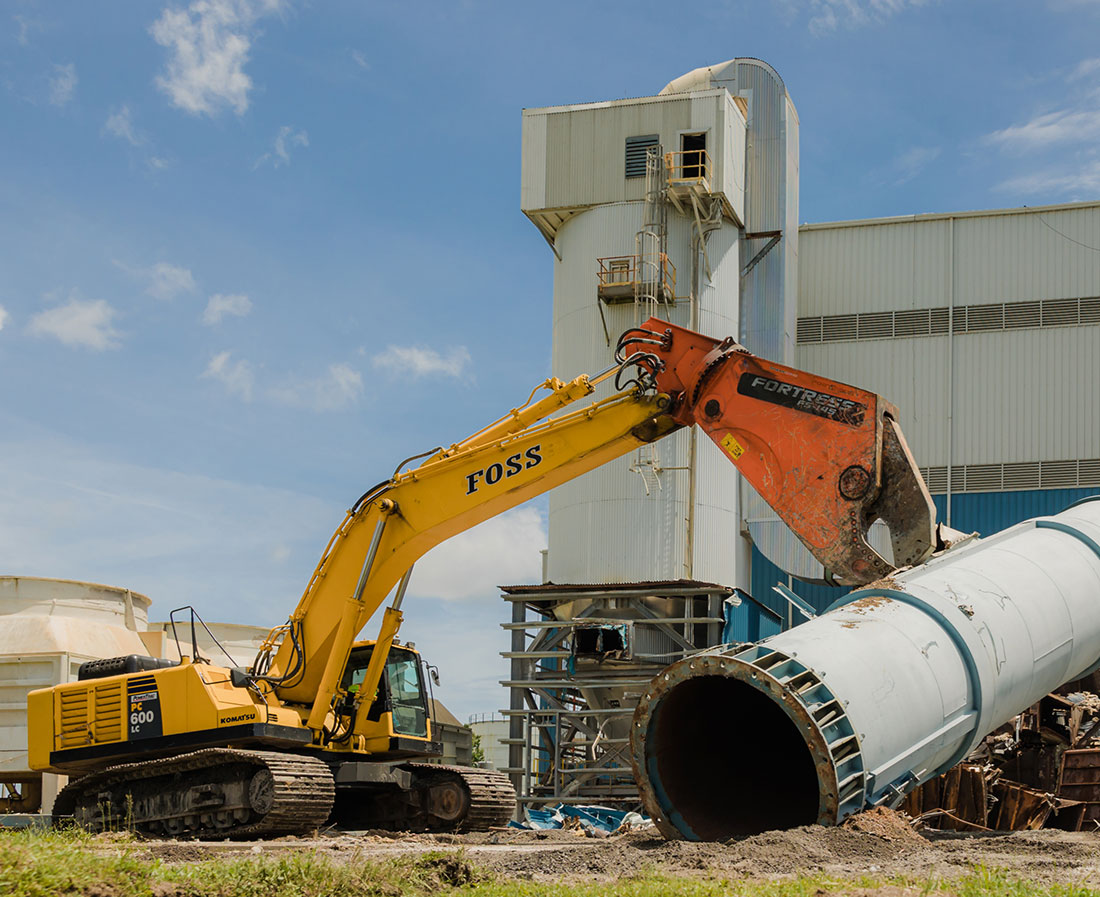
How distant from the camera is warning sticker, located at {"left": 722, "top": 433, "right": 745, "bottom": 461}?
14477 mm

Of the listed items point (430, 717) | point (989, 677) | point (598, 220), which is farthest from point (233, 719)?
point (598, 220)

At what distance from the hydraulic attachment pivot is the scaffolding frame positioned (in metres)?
14.9

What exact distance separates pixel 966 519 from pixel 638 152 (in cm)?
1309

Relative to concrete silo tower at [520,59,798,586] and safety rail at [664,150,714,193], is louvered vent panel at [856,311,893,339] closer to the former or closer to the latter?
concrete silo tower at [520,59,798,586]

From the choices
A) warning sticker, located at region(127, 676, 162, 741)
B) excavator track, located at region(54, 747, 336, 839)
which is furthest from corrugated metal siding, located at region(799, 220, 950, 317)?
warning sticker, located at region(127, 676, 162, 741)

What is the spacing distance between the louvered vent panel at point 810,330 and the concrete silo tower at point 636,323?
6.11 feet

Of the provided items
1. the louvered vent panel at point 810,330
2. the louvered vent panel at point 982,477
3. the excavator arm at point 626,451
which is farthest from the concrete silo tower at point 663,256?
the excavator arm at point 626,451

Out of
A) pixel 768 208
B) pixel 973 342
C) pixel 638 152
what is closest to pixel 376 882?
→ pixel 638 152

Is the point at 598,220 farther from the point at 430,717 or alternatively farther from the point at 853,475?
the point at 853,475

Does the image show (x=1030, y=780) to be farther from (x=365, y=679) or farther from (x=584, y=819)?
(x=365, y=679)

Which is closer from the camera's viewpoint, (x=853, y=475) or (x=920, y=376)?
(x=853, y=475)

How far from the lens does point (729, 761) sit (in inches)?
490

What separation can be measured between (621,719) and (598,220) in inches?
489

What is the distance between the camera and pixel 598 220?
110 ft
